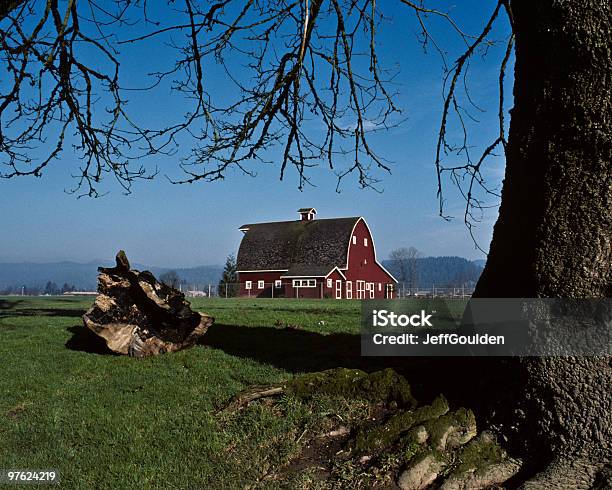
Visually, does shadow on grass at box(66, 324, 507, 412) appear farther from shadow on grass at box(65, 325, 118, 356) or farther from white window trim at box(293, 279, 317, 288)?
white window trim at box(293, 279, 317, 288)

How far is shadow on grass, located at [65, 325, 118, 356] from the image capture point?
10.1m

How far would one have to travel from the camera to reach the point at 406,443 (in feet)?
14.6

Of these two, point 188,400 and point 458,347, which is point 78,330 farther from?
point 458,347

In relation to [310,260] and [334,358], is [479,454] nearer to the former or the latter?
[334,358]

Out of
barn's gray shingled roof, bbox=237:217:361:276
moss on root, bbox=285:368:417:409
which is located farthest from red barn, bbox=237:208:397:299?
moss on root, bbox=285:368:417:409

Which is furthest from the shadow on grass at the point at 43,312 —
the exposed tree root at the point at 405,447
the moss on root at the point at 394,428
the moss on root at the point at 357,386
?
the moss on root at the point at 394,428

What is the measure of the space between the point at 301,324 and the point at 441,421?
343 inches

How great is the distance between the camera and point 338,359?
7.85m

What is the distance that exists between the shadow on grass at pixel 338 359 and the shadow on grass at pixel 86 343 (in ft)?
5.99

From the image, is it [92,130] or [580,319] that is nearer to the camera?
[580,319]

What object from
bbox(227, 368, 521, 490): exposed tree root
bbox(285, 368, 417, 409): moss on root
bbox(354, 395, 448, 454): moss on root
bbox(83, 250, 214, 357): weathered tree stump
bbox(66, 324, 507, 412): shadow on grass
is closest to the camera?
bbox(227, 368, 521, 490): exposed tree root

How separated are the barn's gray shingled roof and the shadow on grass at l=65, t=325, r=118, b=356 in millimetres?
40892

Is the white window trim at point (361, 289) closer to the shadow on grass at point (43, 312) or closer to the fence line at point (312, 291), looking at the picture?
the fence line at point (312, 291)

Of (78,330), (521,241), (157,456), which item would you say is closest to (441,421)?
(521,241)
